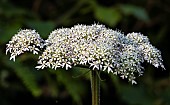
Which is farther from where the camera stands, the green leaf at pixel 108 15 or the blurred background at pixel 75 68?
the green leaf at pixel 108 15

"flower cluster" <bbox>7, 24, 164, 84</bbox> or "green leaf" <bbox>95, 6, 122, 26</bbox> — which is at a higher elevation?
"green leaf" <bbox>95, 6, 122, 26</bbox>

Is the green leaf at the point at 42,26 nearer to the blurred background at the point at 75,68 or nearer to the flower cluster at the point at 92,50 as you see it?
the blurred background at the point at 75,68

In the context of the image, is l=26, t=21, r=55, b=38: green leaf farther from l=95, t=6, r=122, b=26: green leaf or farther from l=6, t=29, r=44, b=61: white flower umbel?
l=6, t=29, r=44, b=61: white flower umbel

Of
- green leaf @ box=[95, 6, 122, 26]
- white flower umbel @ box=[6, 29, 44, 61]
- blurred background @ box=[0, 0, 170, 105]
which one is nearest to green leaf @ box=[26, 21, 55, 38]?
blurred background @ box=[0, 0, 170, 105]

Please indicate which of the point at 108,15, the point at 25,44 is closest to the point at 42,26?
the point at 108,15

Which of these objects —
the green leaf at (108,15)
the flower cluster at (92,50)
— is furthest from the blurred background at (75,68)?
the flower cluster at (92,50)

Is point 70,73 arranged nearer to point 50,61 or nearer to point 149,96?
point 149,96
